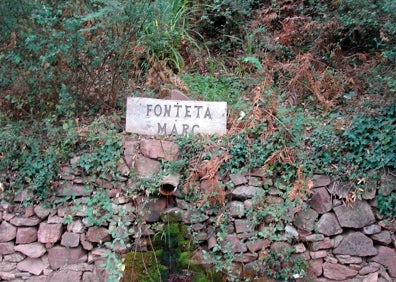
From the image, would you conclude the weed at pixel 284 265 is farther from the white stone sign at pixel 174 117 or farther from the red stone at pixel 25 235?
the red stone at pixel 25 235

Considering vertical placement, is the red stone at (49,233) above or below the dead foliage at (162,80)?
below

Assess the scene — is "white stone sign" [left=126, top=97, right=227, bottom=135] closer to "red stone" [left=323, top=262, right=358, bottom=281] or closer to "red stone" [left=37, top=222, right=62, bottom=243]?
"red stone" [left=37, top=222, right=62, bottom=243]

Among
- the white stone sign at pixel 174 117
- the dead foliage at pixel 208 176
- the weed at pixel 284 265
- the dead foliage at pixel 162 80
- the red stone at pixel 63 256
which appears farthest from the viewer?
the dead foliage at pixel 162 80

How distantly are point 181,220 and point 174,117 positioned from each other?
0.97m

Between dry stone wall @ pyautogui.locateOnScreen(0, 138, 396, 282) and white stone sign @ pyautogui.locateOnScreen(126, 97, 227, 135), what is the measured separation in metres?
0.29

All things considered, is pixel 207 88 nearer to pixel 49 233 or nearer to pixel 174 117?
pixel 174 117

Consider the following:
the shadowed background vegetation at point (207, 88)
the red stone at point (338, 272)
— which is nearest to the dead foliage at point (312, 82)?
the shadowed background vegetation at point (207, 88)

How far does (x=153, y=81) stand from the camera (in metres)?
5.15

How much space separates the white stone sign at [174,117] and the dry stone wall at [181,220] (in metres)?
0.29

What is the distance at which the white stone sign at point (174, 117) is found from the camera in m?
4.34

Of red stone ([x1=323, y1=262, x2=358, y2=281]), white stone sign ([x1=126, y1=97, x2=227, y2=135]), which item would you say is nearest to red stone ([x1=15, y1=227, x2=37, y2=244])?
white stone sign ([x1=126, y1=97, x2=227, y2=135])

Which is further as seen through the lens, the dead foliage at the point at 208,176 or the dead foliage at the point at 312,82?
the dead foliage at the point at 312,82

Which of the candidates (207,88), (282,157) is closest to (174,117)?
(207,88)

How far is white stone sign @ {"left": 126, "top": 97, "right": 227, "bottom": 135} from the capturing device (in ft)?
14.2
